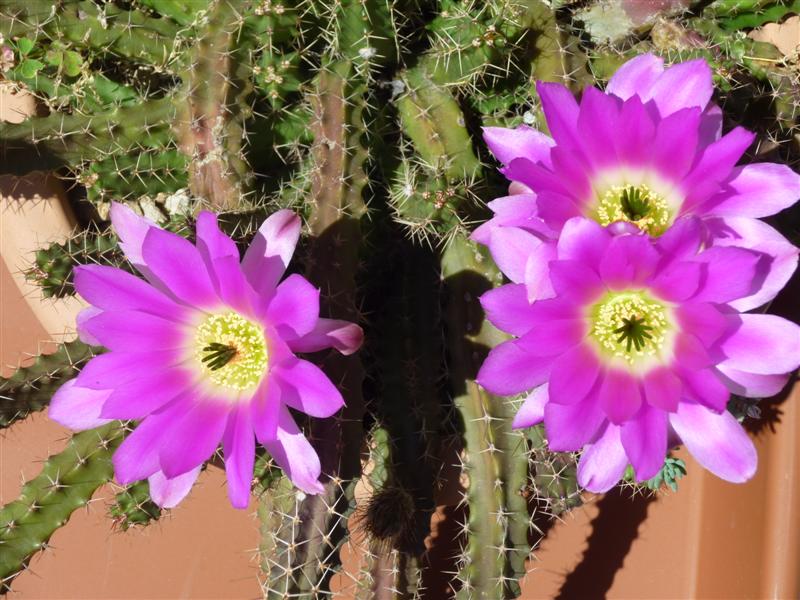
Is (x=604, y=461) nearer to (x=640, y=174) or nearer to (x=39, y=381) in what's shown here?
(x=640, y=174)

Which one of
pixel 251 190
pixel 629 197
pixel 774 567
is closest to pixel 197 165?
pixel 251 190

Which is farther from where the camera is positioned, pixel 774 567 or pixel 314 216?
pixel 774 567

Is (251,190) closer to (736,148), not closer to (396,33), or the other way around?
(396,33)

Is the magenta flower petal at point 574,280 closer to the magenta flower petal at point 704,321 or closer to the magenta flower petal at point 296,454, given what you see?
the magenta flower petal at point 704,321

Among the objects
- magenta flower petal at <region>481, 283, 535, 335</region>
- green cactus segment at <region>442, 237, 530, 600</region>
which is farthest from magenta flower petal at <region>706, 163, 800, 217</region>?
green cactus segment at <region>442, 237, 530, 600</region>

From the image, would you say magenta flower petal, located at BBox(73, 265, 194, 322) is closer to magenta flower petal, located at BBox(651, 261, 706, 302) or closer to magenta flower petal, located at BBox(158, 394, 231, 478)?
magenta flower petal, located at BBox(158, 394, 231, 478)

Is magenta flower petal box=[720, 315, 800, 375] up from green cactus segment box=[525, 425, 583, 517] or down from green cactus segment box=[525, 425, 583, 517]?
up

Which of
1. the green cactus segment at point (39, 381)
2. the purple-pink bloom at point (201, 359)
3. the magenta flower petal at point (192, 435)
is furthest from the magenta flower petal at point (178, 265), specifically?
the green cactus segment at point (39, 381)
